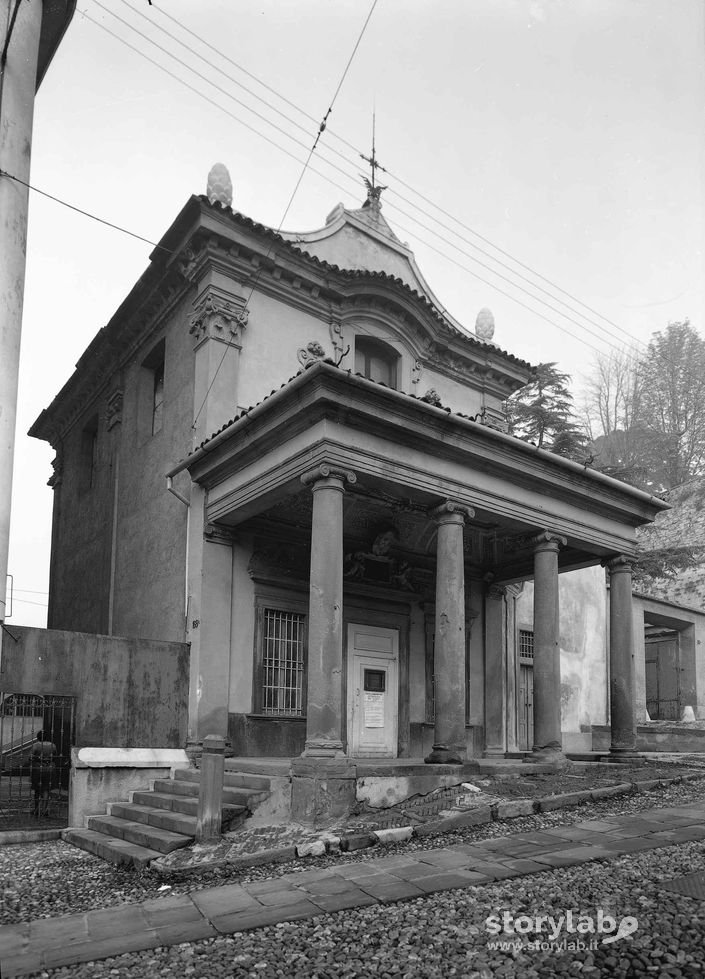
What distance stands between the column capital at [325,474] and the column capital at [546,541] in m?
3.90

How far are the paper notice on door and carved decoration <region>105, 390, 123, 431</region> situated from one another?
744 centimetres

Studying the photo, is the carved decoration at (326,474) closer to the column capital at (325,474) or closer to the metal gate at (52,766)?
the column capital at (325,474)

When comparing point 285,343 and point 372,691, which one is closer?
point 285,343

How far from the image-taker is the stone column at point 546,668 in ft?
38.8

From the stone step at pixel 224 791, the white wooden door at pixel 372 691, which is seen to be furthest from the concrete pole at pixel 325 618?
the white wooden door at pixel 372 691

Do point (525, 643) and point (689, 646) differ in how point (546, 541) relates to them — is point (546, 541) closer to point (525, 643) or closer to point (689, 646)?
point (525, 643)

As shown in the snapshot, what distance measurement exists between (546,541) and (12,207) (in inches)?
339

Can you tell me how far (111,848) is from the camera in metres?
8.41

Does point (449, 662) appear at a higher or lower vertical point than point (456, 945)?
higher

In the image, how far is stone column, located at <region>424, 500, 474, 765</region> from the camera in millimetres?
10203

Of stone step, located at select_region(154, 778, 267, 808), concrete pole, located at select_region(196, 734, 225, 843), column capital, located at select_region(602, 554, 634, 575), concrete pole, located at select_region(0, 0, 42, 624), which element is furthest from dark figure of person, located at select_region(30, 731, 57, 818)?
column capital, located at select_region(602, 554, 634, 575)

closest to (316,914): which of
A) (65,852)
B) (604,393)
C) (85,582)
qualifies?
(65,852)

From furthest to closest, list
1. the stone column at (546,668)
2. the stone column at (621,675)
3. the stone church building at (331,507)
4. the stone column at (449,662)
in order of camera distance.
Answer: the stone column at (621,675) < the stone column at (546,668) < the stone church building at (331,507) < the stone column at (449,662)

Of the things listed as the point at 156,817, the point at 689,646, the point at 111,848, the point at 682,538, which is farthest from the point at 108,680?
the point at 682,538
